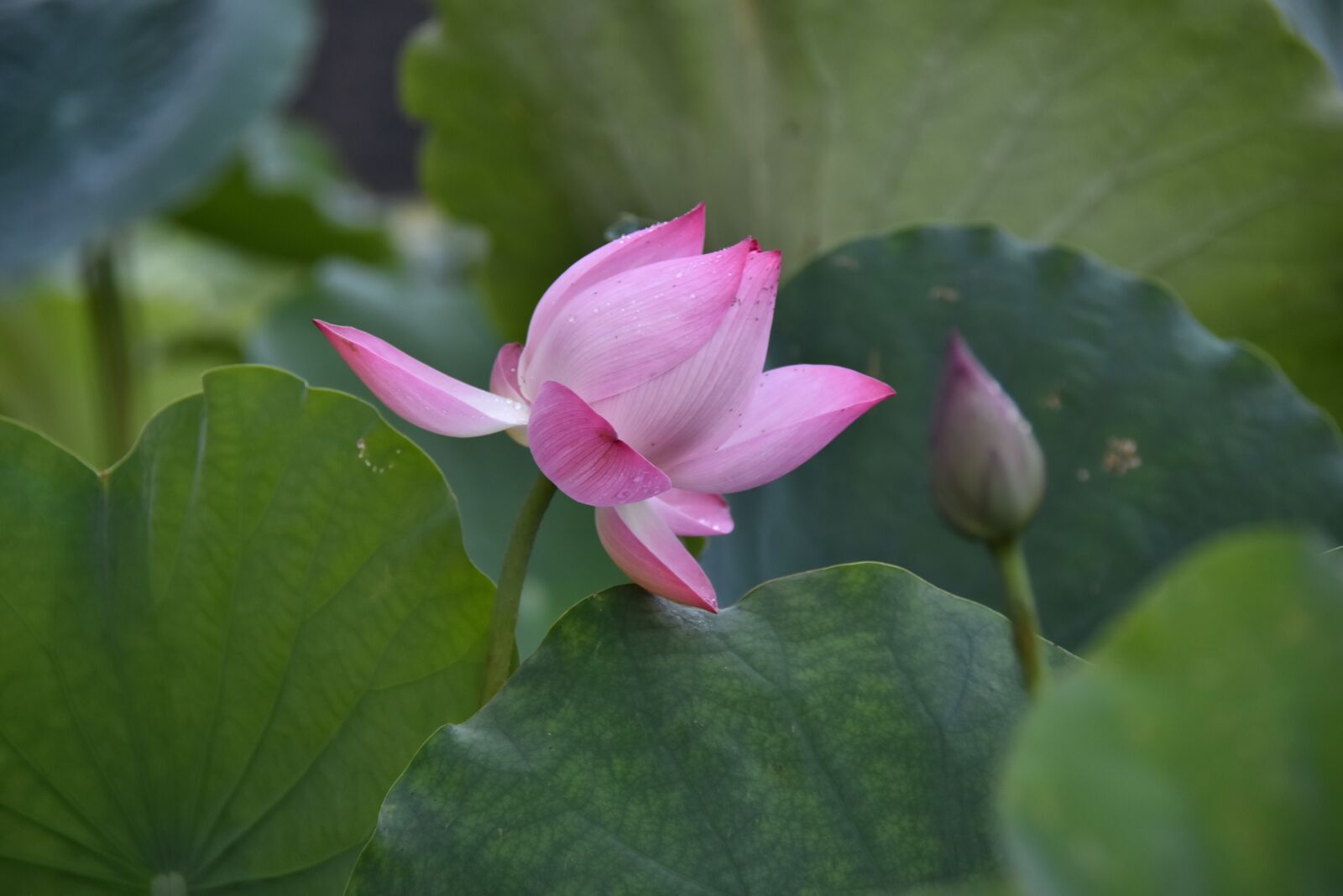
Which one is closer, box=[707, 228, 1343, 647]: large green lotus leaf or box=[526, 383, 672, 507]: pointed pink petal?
box=[526, 383, 672, 507]: pointed pink petal

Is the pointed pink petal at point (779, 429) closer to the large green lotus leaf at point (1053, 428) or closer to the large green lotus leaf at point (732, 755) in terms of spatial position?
the large green lotus leaf at point (732, 755)

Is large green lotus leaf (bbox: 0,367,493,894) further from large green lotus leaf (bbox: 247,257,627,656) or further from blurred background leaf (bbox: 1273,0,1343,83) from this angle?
blurred background leaf (bbox: 1273,0,1343,83)

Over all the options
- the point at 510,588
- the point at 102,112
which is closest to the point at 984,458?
the point at 510,588

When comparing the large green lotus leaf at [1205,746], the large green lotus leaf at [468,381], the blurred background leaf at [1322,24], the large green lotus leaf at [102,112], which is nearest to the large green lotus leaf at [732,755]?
the large green lotus leaf at [1205,746]

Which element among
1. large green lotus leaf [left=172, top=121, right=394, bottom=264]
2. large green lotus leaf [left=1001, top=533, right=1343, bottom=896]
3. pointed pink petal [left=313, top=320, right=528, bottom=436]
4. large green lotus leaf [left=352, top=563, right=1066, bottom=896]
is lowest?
large green lotus leaf [left=172, top=121, right=394, bottom=264]

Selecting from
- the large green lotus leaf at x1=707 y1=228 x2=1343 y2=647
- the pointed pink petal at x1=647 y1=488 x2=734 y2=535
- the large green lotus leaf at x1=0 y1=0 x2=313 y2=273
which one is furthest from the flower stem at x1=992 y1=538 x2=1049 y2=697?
the large green lotus leaf at x1=0 y1=0 x2=313 y2=273

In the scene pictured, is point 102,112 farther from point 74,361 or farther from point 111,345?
point 74,361
